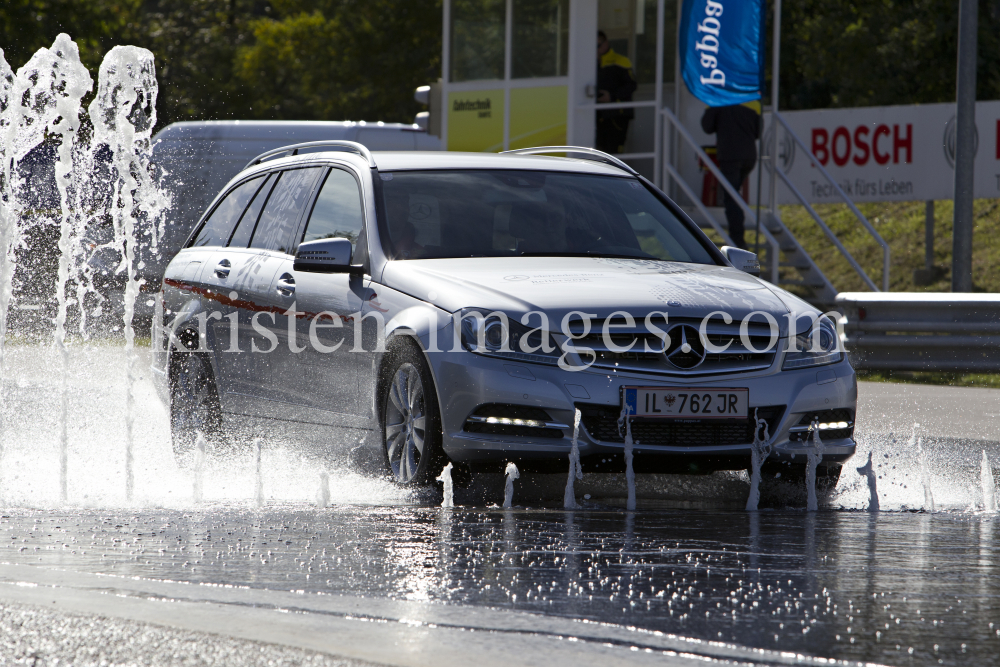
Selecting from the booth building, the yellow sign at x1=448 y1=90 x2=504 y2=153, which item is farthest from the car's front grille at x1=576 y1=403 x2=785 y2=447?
the yellow sign at x1=448 y1=90 x2=504 y2=153

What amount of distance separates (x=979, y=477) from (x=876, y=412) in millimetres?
3581

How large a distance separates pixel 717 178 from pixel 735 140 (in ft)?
3.04

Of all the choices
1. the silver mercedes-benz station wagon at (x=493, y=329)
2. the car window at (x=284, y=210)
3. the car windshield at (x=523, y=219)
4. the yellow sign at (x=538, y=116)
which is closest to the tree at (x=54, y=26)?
the yellow sign at (x=538, y=116)

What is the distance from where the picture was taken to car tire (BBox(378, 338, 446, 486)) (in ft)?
22.2

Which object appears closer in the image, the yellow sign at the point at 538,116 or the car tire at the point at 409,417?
the car tire at the point at 409,417

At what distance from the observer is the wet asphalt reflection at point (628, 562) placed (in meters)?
4.24

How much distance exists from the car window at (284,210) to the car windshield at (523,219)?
715 millimetres

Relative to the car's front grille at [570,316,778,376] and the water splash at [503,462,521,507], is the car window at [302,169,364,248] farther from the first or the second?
the car's front grille at [570,316,778,376]

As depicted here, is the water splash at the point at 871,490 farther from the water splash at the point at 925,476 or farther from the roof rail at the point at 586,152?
the roof rail at the point at 586,152

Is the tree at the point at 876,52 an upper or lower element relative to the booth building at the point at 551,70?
upper

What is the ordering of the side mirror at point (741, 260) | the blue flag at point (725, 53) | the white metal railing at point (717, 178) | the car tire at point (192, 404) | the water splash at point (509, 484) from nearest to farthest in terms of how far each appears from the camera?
1. the water splash at point (509, 484)
2. the side mirror at point (741, 260)
3. the car tire at point (192, 404)
4. the blue flag at point (725, 53)
5. the white metal railing at point (717, 178)

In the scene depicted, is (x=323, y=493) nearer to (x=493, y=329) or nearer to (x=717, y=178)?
(x=493, y=329)

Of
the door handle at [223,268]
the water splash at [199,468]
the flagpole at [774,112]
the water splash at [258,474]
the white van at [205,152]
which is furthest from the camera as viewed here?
the white van at [205,152]

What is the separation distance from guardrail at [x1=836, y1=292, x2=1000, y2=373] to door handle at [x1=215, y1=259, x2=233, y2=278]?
304 inches
